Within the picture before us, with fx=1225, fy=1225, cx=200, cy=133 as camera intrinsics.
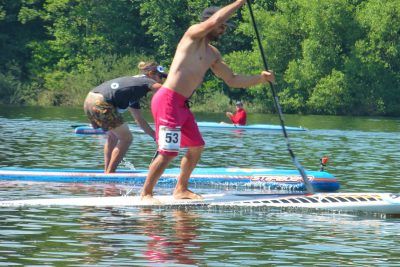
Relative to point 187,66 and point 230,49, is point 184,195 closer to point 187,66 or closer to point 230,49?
point 187,66

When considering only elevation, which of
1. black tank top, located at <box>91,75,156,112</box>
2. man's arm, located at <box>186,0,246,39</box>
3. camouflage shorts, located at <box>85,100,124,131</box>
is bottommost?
camouflage shorts, located at <box>85,100,124,131</box>

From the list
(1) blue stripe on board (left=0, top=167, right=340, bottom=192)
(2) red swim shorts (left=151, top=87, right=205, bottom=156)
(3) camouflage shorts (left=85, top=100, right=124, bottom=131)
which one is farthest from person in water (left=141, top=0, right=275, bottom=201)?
(1) blue stripe on board (left=0, top=167, right=340, bottom=192)

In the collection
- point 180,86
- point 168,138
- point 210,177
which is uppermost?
point 180,86

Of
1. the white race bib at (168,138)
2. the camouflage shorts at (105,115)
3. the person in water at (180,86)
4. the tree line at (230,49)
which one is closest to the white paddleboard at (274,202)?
the person in water at (180,86)

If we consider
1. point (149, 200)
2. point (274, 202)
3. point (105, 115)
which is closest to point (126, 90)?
point (105, 115)

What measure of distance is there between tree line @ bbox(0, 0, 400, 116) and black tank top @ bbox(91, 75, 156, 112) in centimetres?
5210

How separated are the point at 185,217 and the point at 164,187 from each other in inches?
162

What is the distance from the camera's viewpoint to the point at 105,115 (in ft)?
60.6

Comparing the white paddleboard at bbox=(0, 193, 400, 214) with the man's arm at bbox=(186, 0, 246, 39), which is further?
the white paddleboard at bbox=(0, 193, 400, 214)

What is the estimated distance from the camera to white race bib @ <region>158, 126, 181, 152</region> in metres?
15.1

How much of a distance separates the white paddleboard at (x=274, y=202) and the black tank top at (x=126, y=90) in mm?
2868

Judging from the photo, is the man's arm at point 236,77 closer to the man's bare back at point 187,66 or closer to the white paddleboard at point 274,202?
the man's bare back at point 187,66

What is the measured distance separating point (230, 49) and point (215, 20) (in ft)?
210

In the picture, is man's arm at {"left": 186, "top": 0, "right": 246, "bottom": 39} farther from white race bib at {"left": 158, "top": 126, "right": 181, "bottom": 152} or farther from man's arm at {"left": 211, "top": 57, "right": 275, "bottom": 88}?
white race bib at {"left": 158, "top": 126, "right": 181, "bottom": 152}
